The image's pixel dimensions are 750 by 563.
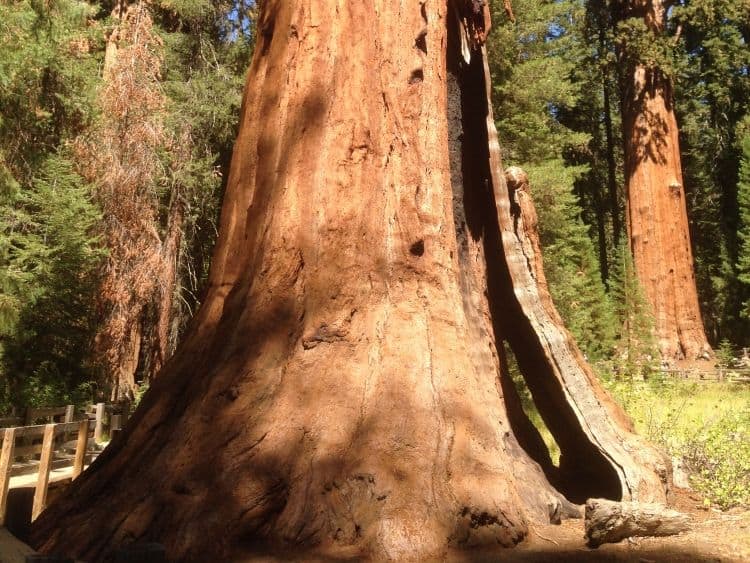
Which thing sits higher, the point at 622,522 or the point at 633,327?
the point at 633,327

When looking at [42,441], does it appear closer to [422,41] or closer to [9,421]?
[9,421]

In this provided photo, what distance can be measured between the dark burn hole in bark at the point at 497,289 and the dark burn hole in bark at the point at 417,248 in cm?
99

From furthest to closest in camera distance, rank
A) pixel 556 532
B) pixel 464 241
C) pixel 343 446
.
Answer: pixel 464 241
pixel 556 532
pixel 343 446

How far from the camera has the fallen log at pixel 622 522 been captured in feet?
14.0

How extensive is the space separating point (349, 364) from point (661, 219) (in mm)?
20757

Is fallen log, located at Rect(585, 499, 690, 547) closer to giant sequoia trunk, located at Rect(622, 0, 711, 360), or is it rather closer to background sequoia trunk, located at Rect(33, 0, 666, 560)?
background sequoia trunk, located at Rect(33, 0, 666, 560)

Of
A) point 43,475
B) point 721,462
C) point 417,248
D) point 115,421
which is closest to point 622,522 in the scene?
point 417,248

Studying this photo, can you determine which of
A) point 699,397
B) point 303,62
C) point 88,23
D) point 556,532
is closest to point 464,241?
point 303,62

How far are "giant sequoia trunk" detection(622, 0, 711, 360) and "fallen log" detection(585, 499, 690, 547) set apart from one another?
64.5 ft

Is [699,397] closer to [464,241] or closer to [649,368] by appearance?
[649,368]

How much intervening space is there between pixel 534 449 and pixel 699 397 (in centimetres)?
1202

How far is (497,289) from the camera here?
22.2 feet

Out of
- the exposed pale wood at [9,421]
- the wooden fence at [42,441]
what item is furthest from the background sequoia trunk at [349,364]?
the exposed pale wood at [9,421]

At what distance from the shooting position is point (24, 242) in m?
14.5
